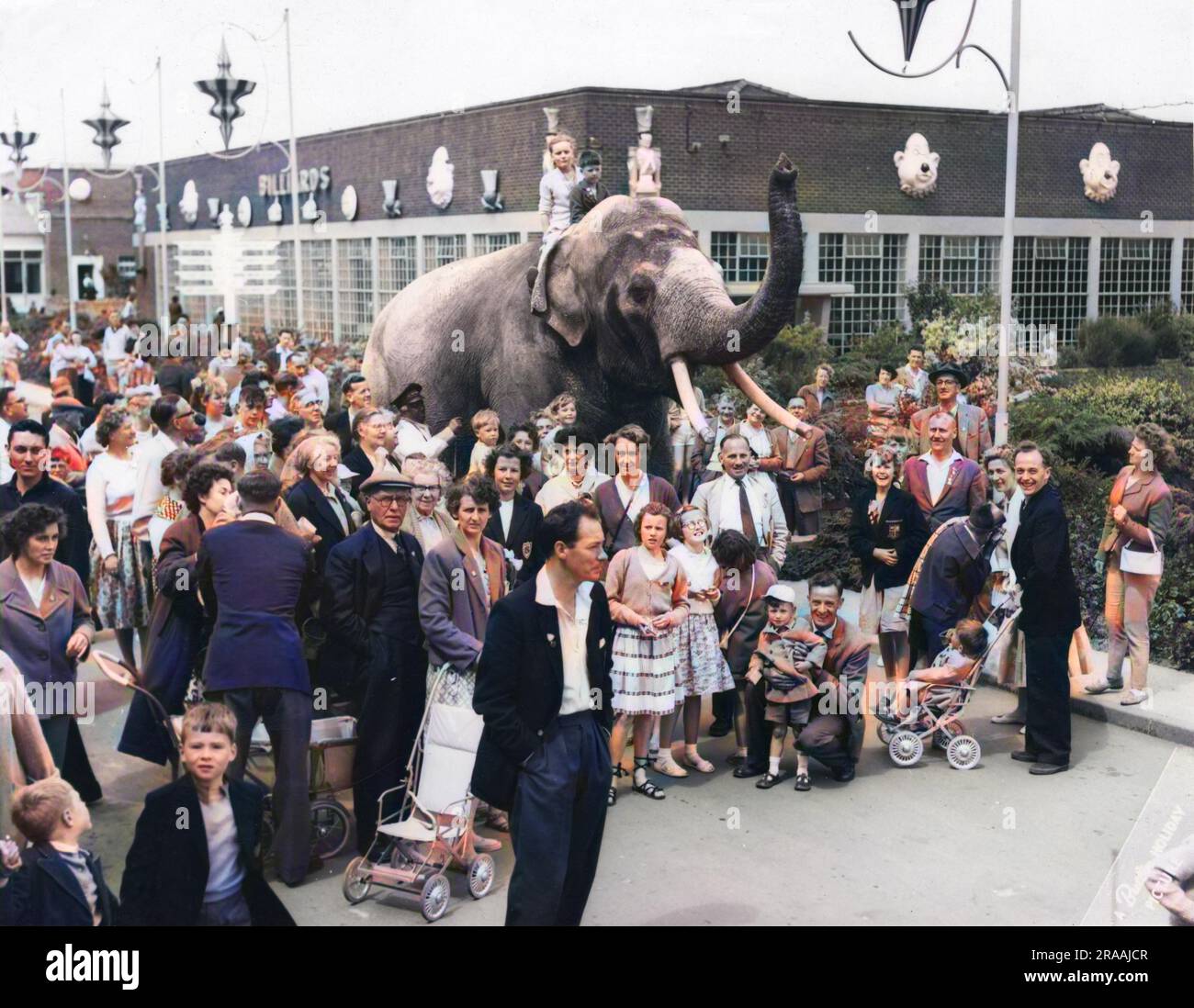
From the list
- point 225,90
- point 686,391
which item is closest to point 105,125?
point 225,90

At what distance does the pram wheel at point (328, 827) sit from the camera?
22.1 ft

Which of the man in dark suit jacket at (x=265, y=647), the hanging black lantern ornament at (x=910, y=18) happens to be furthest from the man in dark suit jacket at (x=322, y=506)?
the hanging black lantern ornament at (x=910, y=18)

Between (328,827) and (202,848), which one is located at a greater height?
(202,848)

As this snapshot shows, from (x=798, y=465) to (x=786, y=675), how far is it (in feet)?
13.5

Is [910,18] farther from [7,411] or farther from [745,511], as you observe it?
[7,411]

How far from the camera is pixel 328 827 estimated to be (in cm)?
680

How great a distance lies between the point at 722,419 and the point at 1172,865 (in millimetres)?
6621

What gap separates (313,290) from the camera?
24828 millimetres

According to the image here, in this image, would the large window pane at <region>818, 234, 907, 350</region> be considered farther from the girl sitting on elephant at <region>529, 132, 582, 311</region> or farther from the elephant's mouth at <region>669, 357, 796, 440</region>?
the elephant's mouth at <region>669, 357, 796, 440</region>

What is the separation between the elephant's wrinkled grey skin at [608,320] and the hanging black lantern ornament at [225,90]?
2039mm

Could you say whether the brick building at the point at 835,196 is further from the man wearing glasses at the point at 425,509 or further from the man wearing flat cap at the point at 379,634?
the man wearing flat cap at the point at 379,634

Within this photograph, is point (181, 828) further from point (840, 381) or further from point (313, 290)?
point (313, 290)

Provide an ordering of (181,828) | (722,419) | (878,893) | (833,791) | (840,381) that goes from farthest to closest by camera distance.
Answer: (840,381) < (722,419) < (833,791) < (878,893) < (181,828)
